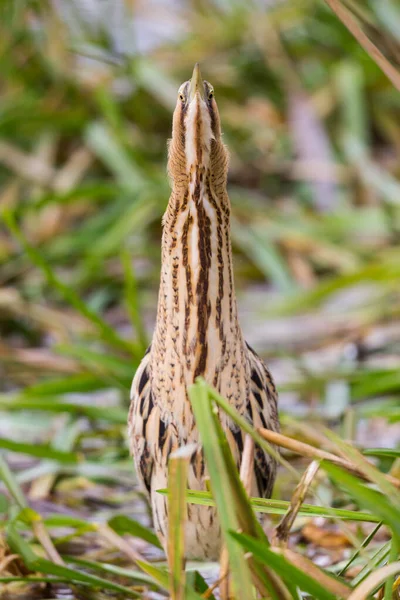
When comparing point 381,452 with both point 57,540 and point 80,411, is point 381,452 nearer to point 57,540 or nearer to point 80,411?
point 57,540

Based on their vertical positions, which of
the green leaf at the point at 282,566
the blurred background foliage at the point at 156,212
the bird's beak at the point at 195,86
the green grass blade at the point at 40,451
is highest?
the blurred background foliage at the point at 156,212

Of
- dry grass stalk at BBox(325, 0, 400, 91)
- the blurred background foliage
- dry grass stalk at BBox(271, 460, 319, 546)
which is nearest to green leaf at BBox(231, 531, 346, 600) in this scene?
dry grass stalk at BBox(271, 460, 319, 546)

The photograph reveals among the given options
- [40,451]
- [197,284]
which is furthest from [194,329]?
[40,451]

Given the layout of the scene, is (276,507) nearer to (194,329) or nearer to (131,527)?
(194,329)

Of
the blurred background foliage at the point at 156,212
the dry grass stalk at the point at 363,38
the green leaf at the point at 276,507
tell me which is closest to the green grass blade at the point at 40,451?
the blurred background foliage at the point at 156,212

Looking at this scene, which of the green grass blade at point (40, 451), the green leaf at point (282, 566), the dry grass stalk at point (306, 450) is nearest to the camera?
the green leaf at point (282, 566)

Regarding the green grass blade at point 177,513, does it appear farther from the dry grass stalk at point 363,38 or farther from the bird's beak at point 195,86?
the dry grass stalk at point 363,38
